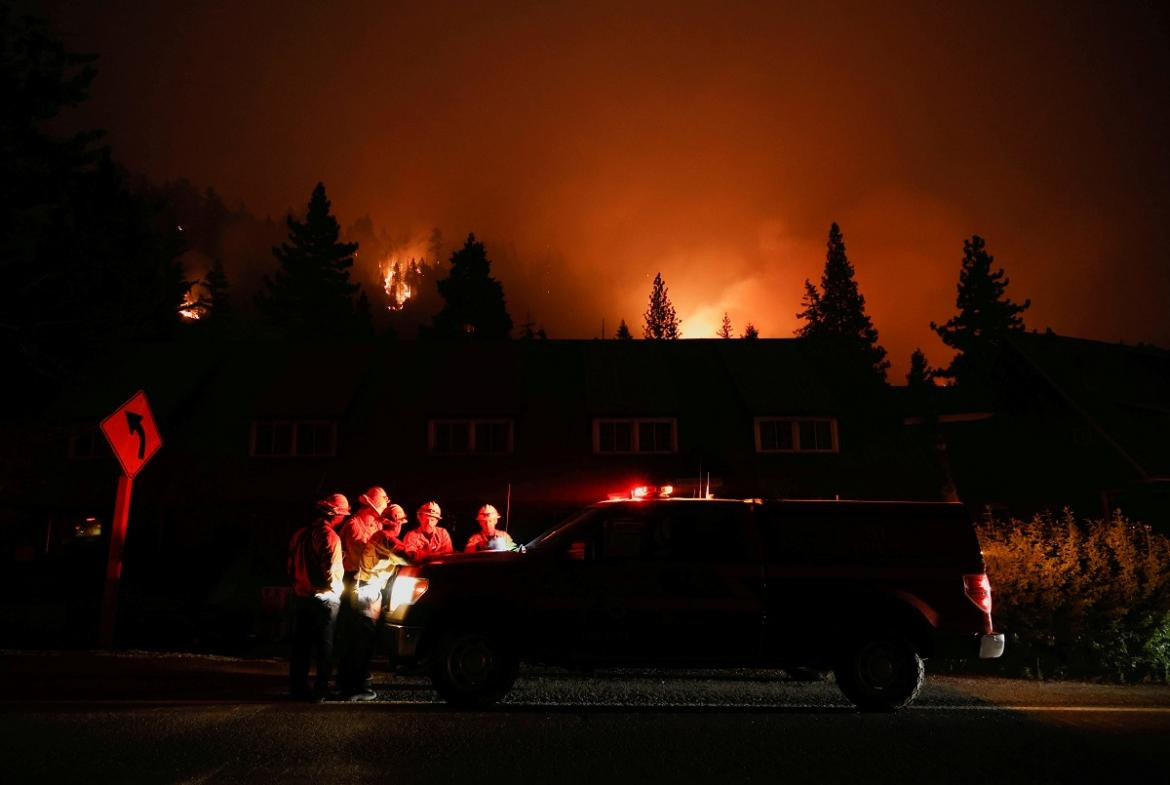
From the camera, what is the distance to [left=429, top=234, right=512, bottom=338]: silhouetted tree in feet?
242

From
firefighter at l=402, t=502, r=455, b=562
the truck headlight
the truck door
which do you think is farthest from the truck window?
firefighter at l=402, t=502, r=455, b=562

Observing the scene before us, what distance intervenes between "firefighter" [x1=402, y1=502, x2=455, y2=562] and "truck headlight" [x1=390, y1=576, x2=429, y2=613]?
5.58 ft

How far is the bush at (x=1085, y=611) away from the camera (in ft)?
41.5

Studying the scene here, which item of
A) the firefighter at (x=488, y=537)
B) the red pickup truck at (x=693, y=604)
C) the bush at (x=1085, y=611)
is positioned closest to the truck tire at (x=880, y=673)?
the red pickup truck at (x=693, y=604)

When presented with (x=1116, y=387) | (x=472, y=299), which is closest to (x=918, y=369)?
(x=472, y=299)

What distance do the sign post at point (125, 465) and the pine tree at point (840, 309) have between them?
75159mm

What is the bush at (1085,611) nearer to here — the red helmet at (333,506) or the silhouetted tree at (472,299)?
the red helmet at (333,506)

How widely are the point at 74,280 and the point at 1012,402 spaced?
27.7 metres

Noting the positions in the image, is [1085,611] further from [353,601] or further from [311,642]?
[311,642]

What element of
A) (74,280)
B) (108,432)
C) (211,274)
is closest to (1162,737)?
(108,432)

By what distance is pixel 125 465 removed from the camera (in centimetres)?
1231

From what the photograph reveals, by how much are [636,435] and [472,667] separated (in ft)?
61.0

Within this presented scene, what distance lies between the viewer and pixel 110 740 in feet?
23.8

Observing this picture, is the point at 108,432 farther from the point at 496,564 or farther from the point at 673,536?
the point at 673,536
